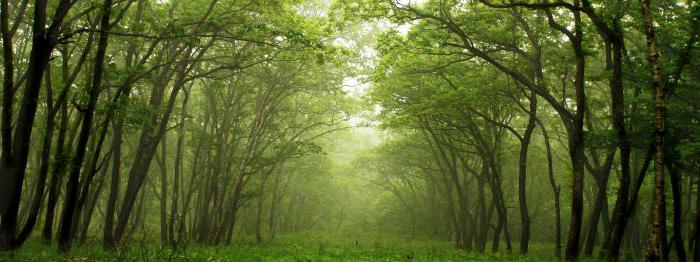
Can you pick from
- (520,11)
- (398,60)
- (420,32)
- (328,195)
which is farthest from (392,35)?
(328,195)

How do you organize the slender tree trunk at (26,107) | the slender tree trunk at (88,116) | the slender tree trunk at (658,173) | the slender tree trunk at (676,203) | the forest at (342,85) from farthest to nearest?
the slender tree trunk at (676,203) < the forest at (342,85) < the slender tree trunk at (88,116) < the slender tree trunk at (26,107) < the slender tree trunk at (658,173)

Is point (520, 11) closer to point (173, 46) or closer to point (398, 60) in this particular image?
point (398, 60)

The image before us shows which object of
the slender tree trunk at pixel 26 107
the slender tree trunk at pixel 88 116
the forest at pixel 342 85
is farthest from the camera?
the forest at pixel 342 85

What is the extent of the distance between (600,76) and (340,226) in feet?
161

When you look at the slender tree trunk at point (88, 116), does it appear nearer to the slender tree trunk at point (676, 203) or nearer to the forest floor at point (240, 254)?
the forest floor at point (240, 254)

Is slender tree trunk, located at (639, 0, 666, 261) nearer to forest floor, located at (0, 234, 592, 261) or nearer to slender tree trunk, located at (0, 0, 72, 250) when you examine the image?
forest floor, located at (0, 234, 592, 261)

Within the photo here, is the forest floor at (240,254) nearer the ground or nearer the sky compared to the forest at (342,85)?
nearer the ground

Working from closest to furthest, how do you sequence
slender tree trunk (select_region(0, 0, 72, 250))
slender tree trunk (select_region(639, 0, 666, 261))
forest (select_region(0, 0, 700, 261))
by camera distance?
1. slender tree trunk (select_region(639, 0, 666, 261))
2. slender tree trunk (select_region(0, 0, 72, 250))
3. forest (select_region(0, 0, 700, 261))

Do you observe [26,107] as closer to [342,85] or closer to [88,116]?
[88,116]

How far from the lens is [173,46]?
15.0 meters

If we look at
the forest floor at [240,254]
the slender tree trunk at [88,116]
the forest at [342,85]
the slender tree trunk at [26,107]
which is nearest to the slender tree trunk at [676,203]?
the forest at [342,85]

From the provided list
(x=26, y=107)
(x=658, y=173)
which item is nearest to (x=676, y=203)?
(x=658, y=173)

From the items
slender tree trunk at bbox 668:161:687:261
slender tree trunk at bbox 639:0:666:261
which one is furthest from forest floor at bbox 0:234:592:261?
slender tree trunk at bbox 639:0:666:261

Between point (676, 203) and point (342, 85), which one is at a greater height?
point (342, 85)
